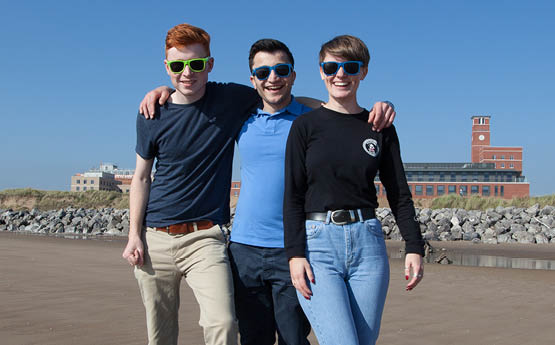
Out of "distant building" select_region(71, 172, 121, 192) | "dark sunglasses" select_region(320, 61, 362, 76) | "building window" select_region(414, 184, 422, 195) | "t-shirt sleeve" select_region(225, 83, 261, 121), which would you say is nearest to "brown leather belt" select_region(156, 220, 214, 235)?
"t-shirt sleeve" select_region(225, 83, 261, 121)

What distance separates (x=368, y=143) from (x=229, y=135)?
0.99m

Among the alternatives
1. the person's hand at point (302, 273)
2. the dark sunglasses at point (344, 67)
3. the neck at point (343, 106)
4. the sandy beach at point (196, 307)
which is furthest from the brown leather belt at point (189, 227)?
the sandy beach at point (196, 307)

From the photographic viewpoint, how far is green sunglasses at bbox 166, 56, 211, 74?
132 inches

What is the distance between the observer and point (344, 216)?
2.65m

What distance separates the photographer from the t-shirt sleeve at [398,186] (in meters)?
2.83

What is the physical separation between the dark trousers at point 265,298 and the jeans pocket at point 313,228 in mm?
522

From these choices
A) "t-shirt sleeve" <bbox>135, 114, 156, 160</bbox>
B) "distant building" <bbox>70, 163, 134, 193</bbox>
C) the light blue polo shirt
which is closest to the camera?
the light blue polo shirt

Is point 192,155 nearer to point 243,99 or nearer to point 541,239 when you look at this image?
point 243,99

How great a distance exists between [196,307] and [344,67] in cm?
448

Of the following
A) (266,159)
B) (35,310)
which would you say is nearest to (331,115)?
(266,159)

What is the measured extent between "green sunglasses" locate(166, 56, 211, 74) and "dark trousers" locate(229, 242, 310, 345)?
3.55 feet

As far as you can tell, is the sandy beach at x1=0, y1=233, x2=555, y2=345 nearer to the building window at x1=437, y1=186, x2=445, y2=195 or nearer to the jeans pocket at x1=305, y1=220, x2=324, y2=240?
the jeans pocket at x1=305, y1=220, x2=324, y2=240

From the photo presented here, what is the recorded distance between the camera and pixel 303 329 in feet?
10.6

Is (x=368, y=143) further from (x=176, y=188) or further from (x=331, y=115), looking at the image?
(x=176, y=188)
